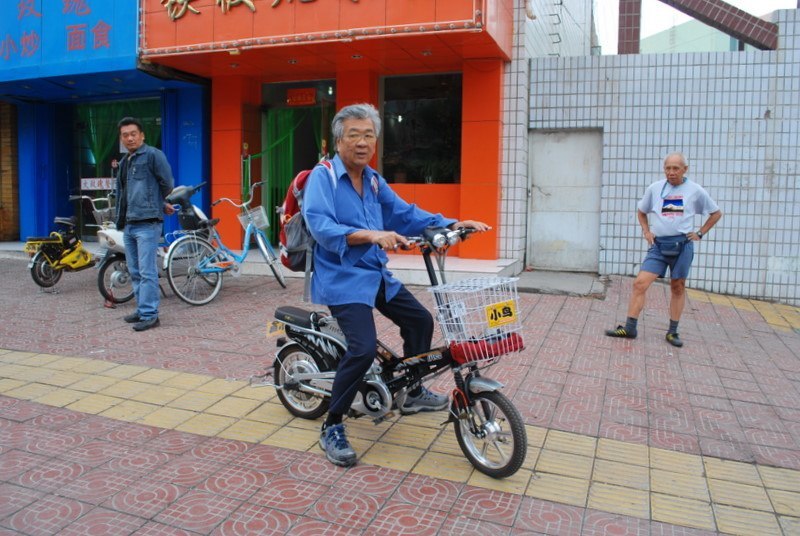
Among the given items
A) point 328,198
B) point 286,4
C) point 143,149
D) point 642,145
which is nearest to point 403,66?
point 286,4

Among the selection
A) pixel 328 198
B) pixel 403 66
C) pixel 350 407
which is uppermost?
pixel 403 66

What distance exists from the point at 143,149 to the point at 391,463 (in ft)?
14.6

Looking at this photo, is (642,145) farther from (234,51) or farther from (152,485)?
(152,485)

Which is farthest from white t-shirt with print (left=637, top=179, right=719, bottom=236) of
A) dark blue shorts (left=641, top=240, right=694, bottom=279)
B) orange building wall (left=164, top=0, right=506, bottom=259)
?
orange building wall (left=164, top=0, right=506, bottom=259)

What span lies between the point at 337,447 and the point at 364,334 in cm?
66

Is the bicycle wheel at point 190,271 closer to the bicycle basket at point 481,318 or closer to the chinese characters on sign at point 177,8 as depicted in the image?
the chinese characters on sign at point 177,8

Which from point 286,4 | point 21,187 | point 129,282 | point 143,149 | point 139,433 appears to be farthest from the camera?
point 21,187

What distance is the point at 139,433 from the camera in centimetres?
398

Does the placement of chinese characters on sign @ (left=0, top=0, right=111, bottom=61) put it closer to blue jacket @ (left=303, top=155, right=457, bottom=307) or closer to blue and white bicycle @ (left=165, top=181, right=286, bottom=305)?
blue and white bicycle @ (left=165, top=181, right=286, bottom=305)

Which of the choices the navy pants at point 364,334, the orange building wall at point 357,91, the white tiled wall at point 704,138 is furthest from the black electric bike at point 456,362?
the white tiled wall at point 704,138

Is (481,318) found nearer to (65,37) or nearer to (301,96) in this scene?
(301,96)

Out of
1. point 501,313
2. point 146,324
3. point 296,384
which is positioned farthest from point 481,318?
point 146,324

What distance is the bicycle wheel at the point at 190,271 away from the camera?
291 inches

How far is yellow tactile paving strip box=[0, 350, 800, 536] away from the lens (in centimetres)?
324
